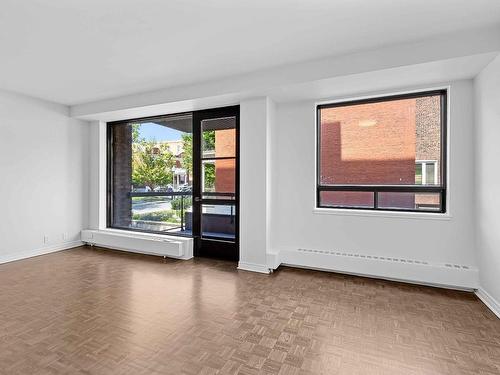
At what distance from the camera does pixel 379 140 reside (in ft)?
12.8

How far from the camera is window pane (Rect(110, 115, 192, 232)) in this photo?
525cm

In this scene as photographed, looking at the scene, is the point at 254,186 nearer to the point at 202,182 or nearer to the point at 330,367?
the point at 202,182

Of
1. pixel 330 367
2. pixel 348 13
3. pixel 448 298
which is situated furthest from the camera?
pixel 448 298

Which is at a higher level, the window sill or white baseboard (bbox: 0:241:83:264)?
the window sill

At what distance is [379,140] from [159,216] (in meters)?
4.24

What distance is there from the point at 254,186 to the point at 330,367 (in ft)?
8.44

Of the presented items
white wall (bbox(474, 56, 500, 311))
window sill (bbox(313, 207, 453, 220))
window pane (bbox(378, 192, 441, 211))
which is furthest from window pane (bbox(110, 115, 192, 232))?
white wall (bbox(474, 56, 500, 311))

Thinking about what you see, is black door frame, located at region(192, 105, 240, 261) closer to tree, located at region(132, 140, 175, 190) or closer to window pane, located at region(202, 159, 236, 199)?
window pane, located at region(202, 159, 236, 199)

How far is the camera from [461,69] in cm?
304

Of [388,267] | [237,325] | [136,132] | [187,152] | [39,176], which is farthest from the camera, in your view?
[136,132]

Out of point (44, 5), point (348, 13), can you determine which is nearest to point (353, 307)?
point (348, 13)

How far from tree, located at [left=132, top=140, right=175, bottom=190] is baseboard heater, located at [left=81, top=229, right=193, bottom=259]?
3.56 ft

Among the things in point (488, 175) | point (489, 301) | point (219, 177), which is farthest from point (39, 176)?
point (489, 301)

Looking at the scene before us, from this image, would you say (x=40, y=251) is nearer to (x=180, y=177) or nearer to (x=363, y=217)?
(x=180, y=177)
